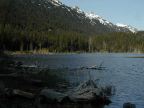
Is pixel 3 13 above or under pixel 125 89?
above

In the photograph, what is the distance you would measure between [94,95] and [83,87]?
146 inches

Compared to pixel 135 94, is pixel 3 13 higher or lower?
higher

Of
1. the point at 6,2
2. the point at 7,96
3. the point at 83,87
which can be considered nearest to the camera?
the point at 7,96

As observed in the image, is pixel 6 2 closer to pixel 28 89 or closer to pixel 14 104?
pixel 28 89

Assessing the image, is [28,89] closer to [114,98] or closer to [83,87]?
[83,87]

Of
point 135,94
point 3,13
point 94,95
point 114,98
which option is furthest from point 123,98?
point 3,13

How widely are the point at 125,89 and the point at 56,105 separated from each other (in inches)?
783

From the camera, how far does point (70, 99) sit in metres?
34.6

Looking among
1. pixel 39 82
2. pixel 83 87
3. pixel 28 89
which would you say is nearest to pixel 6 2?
pixel 39 82

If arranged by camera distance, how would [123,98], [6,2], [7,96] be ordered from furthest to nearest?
[6,2]
[123,98]
[7,96]

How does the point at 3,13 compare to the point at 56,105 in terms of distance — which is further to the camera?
the point at 3,13

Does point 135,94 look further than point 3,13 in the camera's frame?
No

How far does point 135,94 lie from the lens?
45.2 m

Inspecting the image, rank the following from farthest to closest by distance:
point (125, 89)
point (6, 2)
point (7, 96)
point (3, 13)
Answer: point (3, 13)
point (6, 2)
point (125, 89)
point (7, 96)
